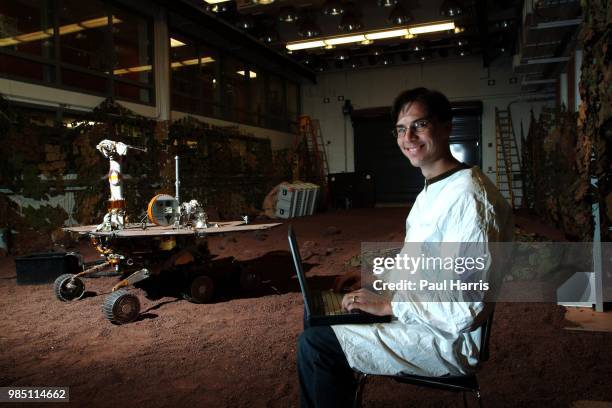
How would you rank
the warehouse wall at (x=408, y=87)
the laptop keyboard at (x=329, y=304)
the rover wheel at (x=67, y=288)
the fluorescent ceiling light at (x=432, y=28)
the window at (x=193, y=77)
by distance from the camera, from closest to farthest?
the laptop keyboard at (x=329, y=304)
the rover wheel at (x=67, y=288)
the window at (x=193, y=77)
the fluorescent ceiling light at (x=432, y=28)
the warehouse wall at (x=408, y=87)

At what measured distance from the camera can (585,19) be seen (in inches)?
101

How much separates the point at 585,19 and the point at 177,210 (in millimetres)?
3744

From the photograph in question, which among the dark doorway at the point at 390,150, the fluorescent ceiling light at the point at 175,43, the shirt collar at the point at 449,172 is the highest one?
the fluorescent ceiling light at the point at 175,43

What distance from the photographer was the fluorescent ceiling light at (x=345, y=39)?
1337cm

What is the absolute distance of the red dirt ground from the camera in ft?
8.66

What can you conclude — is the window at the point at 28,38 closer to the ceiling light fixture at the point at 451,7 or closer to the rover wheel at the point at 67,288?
the rover wheel at the point at 67,288

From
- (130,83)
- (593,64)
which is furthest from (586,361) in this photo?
(130,83)

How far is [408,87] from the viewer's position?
55.9ft

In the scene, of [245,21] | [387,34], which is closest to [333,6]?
[245,21]

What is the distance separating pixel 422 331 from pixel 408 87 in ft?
54.0

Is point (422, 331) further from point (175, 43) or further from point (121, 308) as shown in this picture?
point (175, 43)

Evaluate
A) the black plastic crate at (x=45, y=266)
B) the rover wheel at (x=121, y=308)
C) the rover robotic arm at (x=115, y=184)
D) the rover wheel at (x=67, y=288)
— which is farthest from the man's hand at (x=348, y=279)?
the black plastic crate at (x=45, y=266)

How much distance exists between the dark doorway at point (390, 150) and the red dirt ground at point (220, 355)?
12376 millimetres

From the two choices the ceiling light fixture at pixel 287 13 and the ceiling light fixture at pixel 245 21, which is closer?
the ceiling light fixture at pixel 287 13
